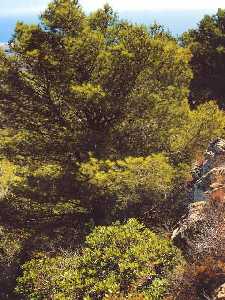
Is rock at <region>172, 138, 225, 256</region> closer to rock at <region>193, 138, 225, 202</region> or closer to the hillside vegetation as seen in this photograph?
rock at <region>193, 138, 225, 202</region>

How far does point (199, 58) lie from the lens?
39.5 m

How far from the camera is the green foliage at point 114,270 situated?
45.5ft

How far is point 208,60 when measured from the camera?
3909cm

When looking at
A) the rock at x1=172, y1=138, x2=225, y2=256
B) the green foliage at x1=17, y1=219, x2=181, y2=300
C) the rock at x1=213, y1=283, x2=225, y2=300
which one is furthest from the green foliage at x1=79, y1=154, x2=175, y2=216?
the rock at x1=213, y1=283, x2=225, y2=300

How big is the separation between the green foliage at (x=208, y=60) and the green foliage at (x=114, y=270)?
83.7 ft

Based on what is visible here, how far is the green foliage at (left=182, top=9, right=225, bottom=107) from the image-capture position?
3878 cm

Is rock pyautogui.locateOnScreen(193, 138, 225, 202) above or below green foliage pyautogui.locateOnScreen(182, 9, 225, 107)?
below

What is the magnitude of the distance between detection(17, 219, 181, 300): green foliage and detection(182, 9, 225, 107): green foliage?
2552 cm

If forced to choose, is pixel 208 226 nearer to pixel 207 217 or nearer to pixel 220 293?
pixel 207 217

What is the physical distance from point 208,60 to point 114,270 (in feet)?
91.3

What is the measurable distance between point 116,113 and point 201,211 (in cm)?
684

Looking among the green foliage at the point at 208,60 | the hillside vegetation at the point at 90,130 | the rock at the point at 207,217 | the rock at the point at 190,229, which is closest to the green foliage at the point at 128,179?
the hillside vegetation at the point at 90,130

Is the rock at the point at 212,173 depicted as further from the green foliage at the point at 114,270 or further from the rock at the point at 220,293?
the rock at the point at 220,293

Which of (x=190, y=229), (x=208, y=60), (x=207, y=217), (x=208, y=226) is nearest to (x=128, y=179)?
(x=190, y=229)
